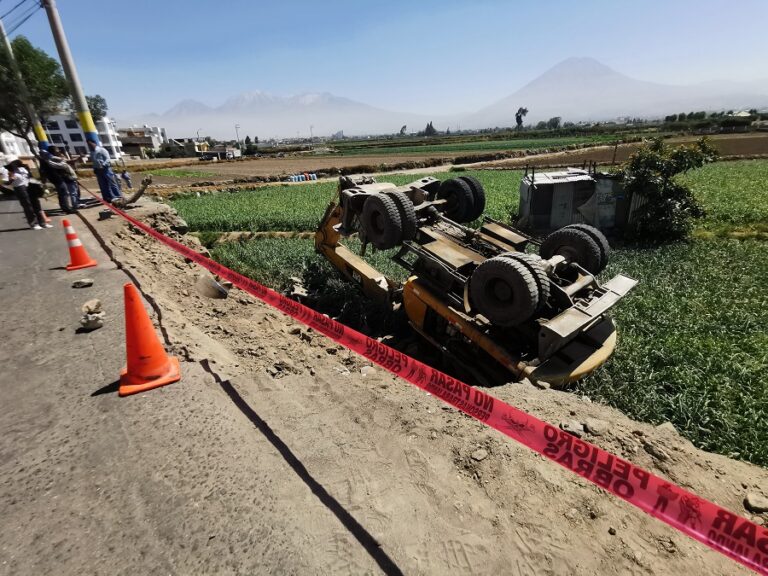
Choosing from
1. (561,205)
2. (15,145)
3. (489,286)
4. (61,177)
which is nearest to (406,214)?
(489,286)

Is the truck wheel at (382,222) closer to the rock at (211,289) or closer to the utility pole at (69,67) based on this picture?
the rock at (211,289)

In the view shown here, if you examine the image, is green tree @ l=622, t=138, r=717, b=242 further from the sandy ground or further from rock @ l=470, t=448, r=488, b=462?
rock @ l=470, t=448, r=488, b=462

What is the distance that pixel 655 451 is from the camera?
3426mm

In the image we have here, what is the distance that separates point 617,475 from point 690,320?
6.01m

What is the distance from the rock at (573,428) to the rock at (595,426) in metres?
0.06

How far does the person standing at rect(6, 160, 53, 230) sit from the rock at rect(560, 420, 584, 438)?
12.5 meters

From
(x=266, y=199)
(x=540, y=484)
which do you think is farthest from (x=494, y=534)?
(x=266, y=199)

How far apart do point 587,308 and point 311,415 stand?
3.43 meters

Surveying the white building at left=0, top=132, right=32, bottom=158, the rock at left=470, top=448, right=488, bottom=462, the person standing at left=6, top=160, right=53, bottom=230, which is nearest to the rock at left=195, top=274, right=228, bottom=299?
the rock at left=470, top=448, right=488, bottom=462

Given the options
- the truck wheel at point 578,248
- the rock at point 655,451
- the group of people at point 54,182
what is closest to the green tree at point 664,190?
the truck wheel at point 578,248

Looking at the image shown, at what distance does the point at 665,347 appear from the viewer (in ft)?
18.7

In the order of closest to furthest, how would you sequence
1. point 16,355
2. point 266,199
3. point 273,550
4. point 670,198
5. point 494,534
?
1. point 273,550
2. point 494,534
3. point 16,355
4. point 670,198
5. point 266,199

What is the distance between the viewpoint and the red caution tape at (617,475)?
67.3 inches

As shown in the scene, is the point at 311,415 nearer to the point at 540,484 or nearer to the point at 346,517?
the point at 346,517
